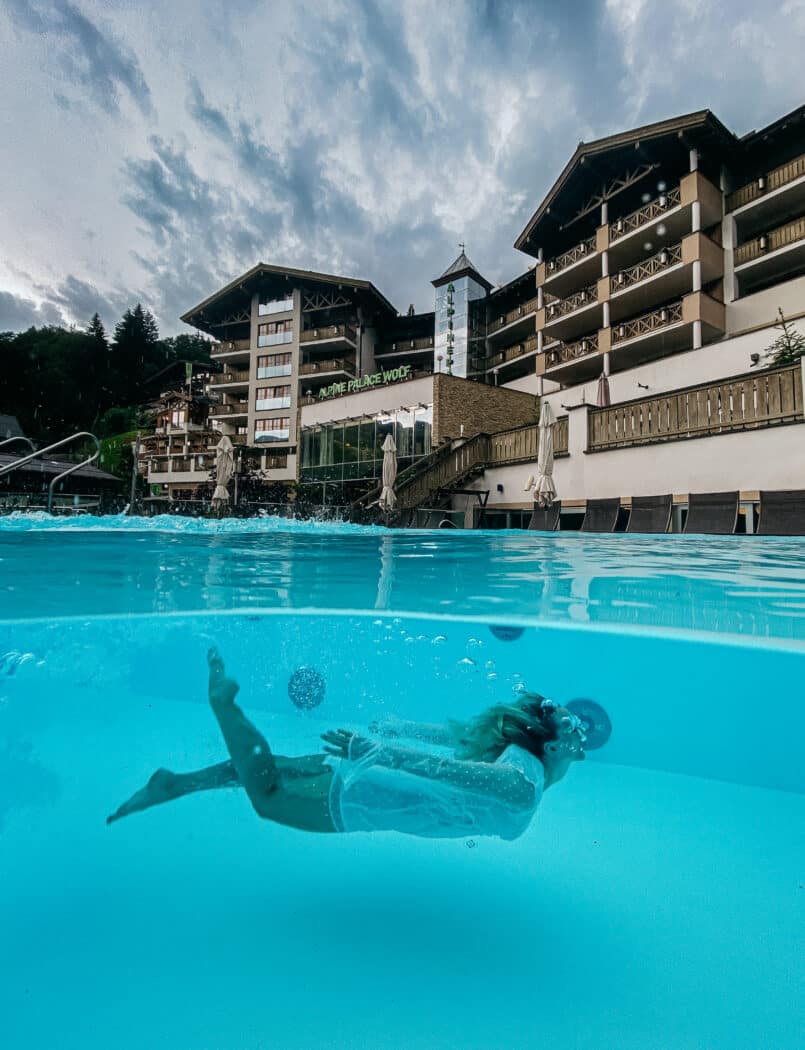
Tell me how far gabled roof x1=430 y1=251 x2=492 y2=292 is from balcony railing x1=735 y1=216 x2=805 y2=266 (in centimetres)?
1664

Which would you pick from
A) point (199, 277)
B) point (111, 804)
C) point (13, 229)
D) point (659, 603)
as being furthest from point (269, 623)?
point (199, 277)

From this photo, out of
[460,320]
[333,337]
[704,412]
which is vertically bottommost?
[704,412]

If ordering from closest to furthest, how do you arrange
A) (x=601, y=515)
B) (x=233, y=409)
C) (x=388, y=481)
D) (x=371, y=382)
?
1. (x=601, y=515)
2. (x=388, y=481)
3. (x=371, y=382)
4. (x=233, y=409)

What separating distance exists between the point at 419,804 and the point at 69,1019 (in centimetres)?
104

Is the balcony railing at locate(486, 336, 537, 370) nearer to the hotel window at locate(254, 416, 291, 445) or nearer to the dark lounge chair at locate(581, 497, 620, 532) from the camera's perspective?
the hotel window at locate(254, 416, 291, 445)

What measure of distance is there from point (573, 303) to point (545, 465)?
13.4m

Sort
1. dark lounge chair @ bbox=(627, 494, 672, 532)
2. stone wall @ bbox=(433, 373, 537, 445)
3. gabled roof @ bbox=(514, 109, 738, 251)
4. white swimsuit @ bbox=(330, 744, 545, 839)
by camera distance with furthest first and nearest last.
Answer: stone wall @ bbox=(433, 373, 537, 445)
gabled roof @ bbox=(514, 109, 738, 251)
dark lounge chair @ bbox=(627, 494, 672, 532)
white swimsuit @ bbox=(330, 744, 545, 839)

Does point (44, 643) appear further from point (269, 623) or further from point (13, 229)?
point (13, 229)

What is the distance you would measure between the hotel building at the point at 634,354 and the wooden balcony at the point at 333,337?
407 inches

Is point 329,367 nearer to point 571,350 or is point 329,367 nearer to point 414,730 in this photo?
point 571,350

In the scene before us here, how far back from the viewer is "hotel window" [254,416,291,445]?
3669cm

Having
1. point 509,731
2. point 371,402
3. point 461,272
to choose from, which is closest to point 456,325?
point 461,272

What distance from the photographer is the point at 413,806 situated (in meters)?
1.79

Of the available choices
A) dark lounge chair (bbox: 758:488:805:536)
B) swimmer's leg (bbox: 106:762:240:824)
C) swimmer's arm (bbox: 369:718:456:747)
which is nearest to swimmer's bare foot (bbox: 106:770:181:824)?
swimmer's leg (bbox: 106:762:240:824)
